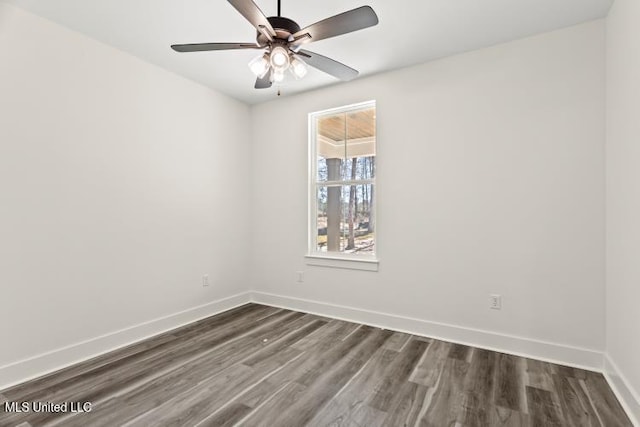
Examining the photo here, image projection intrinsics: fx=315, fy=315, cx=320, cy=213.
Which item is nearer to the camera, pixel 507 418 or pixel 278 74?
pixel 507 418

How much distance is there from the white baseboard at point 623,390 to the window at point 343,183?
193cm

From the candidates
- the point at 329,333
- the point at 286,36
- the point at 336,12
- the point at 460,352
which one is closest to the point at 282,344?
the point at 329,333

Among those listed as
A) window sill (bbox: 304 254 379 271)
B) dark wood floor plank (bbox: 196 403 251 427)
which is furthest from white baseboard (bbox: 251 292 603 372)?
dark wood floor plank (bbox: 196 403 251 427)

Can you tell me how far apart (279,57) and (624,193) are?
7.40 ft

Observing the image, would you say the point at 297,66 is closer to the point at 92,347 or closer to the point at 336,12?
the point at 336,12

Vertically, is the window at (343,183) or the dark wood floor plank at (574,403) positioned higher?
the window at (343,183)

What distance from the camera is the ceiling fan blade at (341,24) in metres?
1.53

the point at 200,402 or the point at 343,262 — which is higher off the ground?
the point at 343,262

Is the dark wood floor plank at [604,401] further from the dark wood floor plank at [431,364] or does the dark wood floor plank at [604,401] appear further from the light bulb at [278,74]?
the light bulb at [278,74]

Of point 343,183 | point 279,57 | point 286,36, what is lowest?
point 343,183

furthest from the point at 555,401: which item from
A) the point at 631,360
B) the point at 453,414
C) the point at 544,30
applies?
the point at 544,30

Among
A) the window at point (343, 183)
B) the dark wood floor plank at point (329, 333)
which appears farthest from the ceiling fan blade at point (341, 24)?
the dark wood floor plank at point (329, 333)

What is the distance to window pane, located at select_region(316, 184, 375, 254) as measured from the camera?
3.46 metres

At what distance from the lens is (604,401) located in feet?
6.37
